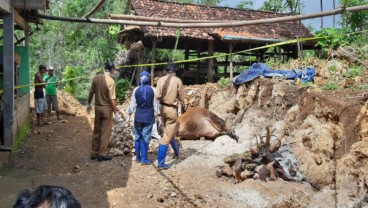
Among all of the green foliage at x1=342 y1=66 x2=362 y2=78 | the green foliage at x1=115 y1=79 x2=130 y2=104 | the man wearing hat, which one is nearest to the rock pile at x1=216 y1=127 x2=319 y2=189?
the green foliage at x1=342 y1=66 x2=362 y2=78

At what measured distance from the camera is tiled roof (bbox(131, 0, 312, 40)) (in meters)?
16.6

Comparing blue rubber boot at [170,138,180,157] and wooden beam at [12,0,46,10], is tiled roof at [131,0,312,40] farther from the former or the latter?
blue rubber boot at [170,138,180,157]

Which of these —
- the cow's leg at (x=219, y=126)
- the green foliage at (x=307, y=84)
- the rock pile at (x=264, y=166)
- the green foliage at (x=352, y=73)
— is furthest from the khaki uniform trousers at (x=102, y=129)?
the green foliage at (x=352, y=73)

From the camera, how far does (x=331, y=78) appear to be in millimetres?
10148

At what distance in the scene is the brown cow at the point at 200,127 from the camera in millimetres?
10109

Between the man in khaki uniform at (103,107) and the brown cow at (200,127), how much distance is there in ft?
8.29

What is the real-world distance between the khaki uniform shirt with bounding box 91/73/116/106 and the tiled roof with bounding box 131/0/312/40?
7.68 meters

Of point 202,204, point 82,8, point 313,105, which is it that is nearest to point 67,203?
point 202,204

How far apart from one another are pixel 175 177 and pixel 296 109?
346 centimetres

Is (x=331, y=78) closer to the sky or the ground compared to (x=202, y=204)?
closer to the sky

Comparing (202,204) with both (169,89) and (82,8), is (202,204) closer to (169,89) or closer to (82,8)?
(169,89)

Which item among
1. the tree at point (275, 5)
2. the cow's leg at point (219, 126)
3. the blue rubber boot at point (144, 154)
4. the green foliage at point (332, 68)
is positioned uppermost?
the tree at point (275, 5)

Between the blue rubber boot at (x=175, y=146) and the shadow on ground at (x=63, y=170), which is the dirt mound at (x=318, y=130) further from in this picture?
the shadow on ground at (x=63, y=170)

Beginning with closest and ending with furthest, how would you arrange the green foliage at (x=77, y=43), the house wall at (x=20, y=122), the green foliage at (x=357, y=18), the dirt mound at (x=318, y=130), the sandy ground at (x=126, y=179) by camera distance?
the sandy ground at (x=126, y=179) < the dirt mound at (x=318, y=130) < the house wall at (x=20, y=122) < the green foliage at (x=357, y=18) < the green foliage at (x=77, y=43)
